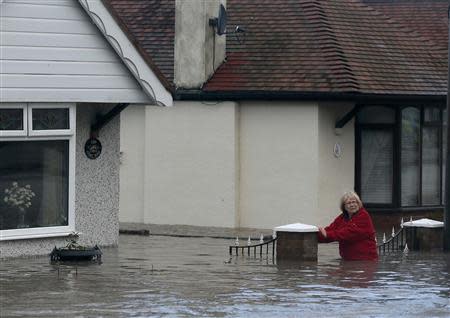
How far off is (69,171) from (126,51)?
1.93m

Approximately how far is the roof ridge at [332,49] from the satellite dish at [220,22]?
206cm

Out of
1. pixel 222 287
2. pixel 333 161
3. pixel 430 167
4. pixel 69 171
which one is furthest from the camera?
pixel 430 167

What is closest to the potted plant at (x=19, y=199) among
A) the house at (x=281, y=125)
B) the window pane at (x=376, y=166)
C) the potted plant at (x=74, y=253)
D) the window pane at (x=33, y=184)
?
the window pane at (x=33, y=184)

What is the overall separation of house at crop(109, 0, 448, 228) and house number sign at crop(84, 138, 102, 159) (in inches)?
261

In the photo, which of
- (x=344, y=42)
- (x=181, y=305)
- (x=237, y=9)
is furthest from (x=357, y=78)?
(x=181, y=305)

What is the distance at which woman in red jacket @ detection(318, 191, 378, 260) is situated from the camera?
1970 centimetres

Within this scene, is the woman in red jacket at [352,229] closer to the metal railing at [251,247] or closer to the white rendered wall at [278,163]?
the metal railing at [251,247]

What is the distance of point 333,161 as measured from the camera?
29000 mm

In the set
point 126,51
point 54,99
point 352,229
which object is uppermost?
point 126,51

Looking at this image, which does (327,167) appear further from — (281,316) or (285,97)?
(281,316)

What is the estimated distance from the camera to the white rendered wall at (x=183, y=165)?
29.1 metres

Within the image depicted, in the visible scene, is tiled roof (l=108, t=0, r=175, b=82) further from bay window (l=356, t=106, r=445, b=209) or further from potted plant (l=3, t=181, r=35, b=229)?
potted plant (l=3, t=181, r=35, b=229)

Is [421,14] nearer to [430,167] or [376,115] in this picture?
[430,167]

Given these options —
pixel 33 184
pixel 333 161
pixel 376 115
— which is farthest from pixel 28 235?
pixel 376 115
